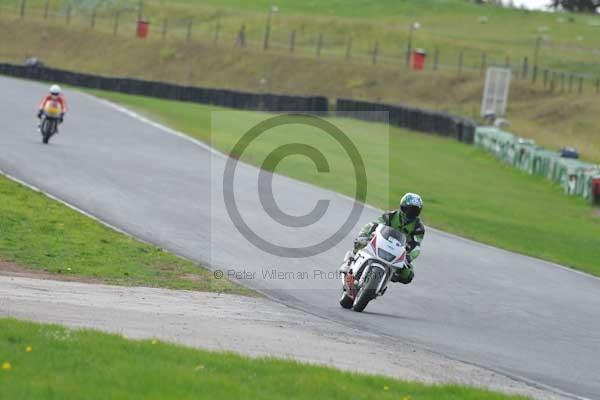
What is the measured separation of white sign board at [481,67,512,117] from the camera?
48500 millimetres

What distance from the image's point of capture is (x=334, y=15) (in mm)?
87062

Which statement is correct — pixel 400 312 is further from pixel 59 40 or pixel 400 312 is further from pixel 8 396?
pixel 59 40

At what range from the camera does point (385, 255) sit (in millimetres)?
12742

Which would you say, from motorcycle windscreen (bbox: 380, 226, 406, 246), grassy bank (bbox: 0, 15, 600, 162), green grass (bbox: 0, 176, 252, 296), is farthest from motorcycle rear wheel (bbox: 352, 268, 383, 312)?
grassy bank (bbox: 0, 15, 600, 162)

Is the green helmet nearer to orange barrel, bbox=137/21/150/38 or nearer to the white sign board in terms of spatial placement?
the white sign board

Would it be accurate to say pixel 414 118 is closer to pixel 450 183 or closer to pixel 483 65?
pixel 483 65

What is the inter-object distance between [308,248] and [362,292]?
15.9 ft

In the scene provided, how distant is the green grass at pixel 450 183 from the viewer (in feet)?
71.3

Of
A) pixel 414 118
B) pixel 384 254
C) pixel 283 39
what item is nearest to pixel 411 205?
pixel 384 254

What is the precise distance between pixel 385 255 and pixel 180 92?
38817 millimetres

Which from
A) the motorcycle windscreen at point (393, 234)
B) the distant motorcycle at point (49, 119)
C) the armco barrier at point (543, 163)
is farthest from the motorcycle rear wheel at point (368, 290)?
the armco barrier at point (543, 163)

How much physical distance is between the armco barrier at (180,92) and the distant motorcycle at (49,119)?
2219 cm

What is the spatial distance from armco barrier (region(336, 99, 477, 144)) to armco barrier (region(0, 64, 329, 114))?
52.8 inches

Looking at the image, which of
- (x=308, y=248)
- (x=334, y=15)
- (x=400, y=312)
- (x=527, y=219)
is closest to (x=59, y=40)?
A: (x=334, y=15)
